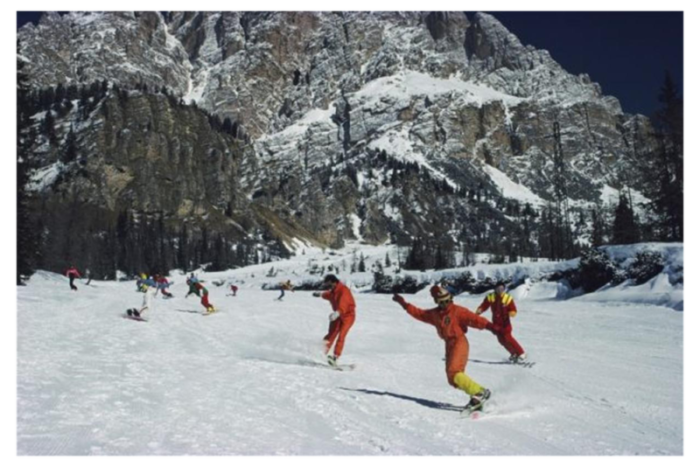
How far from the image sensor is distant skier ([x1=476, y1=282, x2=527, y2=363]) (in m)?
11.8

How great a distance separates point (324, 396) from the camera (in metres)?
7.78

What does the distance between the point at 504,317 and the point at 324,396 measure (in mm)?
6016

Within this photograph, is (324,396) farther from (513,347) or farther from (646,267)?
(646,267)

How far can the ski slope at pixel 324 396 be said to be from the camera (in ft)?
17.5

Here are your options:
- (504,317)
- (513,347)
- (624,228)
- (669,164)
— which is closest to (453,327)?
(513,347)

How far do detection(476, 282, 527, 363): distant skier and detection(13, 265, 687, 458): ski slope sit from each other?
522 millimetres

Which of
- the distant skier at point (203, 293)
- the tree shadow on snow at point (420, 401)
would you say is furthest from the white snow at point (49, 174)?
the tree shadow on snow at point (420, 401)

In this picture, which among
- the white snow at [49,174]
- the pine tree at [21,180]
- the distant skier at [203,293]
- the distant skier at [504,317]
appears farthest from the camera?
the white snow at [49,174]

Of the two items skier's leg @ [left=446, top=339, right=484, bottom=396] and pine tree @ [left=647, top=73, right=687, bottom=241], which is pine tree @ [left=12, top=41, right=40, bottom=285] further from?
pine tree @ [left=647, top=73, right=687, bottom=241]

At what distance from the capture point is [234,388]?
8156 mm

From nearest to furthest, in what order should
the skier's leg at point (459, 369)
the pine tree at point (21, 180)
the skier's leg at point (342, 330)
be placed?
the skier's leg at point (459, 369), the skier's leg at point (342, 330), the pine tree at point (21, 180)

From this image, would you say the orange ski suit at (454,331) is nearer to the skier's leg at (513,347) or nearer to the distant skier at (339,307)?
the distant skier at (339,307)

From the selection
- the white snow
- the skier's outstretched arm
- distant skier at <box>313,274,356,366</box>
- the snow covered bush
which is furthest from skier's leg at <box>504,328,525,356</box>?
the white snow

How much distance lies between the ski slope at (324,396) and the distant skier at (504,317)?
52cm
